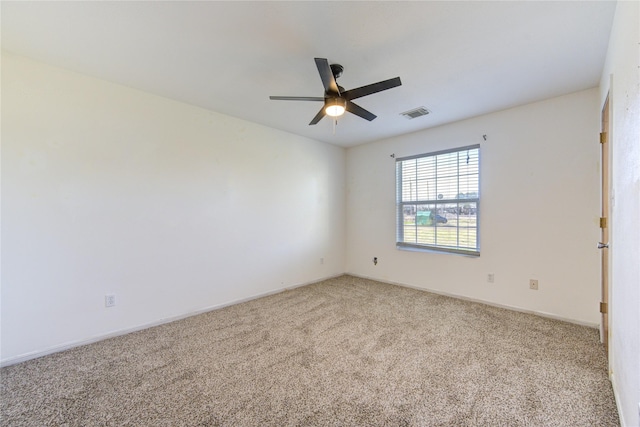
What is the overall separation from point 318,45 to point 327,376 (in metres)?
2.44

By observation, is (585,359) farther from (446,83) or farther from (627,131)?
(446,83)

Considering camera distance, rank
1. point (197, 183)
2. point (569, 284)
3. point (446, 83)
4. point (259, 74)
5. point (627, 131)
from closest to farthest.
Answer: point (627, 131)
point (259, 74)
point (446, 83)
point (569, 284)
point (197, 183)

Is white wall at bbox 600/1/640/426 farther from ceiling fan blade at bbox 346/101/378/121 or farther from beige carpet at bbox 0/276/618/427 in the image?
ceiling fan blade at bbox 346/101/378/121

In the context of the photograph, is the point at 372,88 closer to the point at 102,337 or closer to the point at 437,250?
the point at 437,250

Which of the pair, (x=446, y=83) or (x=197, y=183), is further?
(x=197, y=183)

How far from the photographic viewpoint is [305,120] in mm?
3537

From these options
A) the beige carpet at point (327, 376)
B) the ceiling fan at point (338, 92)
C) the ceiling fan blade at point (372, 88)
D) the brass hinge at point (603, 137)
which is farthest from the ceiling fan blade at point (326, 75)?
the brass hinge at point (603, 137)

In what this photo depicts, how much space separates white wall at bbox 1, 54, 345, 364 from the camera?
216 centimetres

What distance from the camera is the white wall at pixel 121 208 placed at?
7.07 feet

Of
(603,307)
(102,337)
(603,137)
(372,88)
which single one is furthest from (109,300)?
(603,137)

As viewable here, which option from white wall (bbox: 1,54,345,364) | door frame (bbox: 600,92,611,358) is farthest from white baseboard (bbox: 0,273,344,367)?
door frame (bbox: 600,92,611,358)

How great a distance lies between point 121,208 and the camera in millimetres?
2621

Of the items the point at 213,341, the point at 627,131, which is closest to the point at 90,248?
the point at 213,341

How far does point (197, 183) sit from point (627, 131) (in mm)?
3520
